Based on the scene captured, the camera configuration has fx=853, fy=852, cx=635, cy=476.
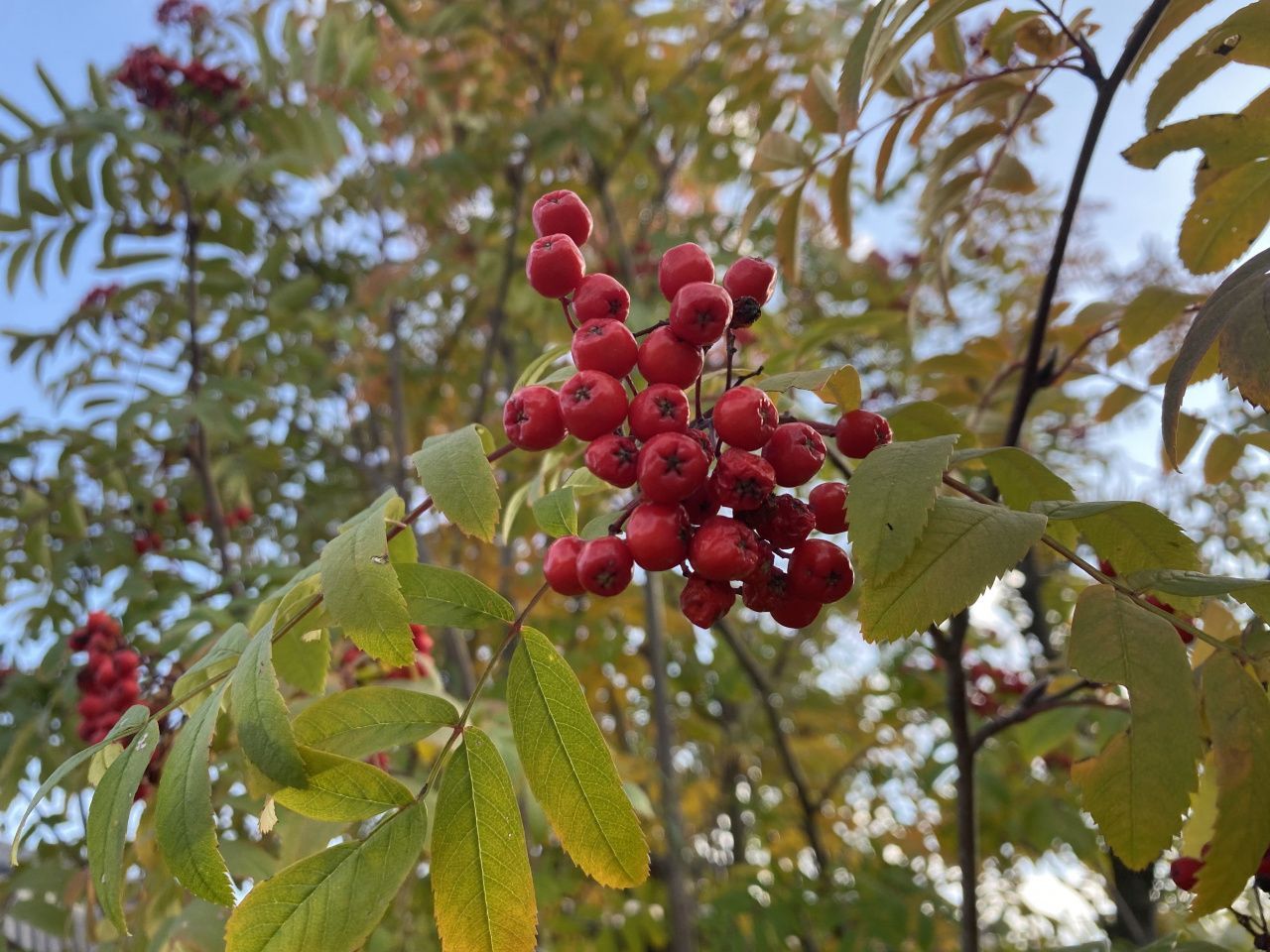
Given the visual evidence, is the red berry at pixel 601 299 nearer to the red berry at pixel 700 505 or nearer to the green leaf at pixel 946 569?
the red berry at pixel 700 505

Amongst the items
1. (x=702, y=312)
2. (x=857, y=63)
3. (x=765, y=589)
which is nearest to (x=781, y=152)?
(x=857, y=63)

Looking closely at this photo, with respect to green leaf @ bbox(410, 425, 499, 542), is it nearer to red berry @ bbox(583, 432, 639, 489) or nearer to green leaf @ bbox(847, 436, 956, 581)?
red berry @ bbox(583, 432, 639, 489)

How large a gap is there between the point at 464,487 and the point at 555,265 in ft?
1.39

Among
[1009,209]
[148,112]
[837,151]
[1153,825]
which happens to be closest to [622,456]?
[1153,825]

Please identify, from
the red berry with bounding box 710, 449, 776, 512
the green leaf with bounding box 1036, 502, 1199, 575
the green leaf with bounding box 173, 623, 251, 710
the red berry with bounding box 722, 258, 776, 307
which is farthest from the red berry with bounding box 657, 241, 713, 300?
the green leaf with bounding box 173, 623, 251, 710

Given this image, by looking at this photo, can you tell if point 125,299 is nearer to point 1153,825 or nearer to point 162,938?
point 162,938

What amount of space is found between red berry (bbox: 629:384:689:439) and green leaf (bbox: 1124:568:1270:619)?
0.50 meters

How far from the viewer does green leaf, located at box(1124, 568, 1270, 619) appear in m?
0.80

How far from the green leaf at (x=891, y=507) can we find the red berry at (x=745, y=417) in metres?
0.18

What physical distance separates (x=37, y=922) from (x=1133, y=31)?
2.99 metres

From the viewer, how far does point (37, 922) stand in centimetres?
219


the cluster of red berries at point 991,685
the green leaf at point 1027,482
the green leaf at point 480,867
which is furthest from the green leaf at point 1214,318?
the cluster of red berries at point 991,685

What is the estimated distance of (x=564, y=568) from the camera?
3.51 ft

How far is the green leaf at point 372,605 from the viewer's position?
863 mm
